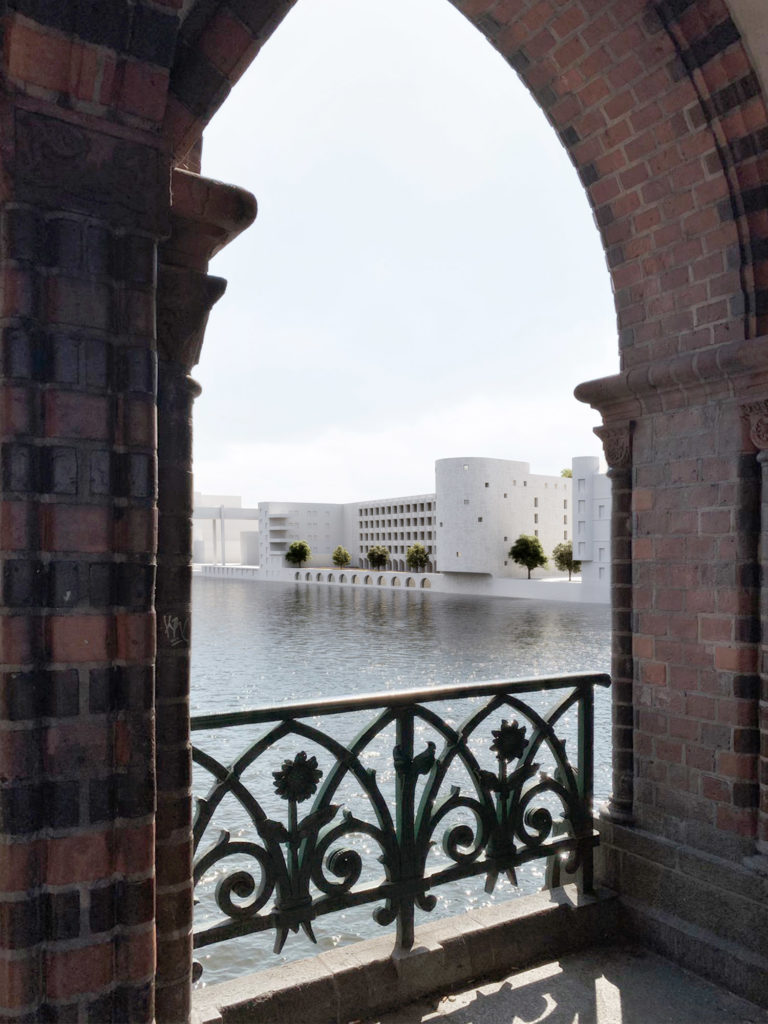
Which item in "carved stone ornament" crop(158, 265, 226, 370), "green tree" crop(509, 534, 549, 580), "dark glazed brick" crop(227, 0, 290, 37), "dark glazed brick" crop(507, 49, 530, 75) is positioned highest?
"dark glazed brick" crop(507, 49, 530, 75)

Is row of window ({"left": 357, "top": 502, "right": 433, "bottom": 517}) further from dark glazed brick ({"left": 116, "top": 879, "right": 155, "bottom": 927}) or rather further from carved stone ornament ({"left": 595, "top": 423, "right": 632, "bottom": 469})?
dark glazed brick ({"left": 116, "top": 879, "right": 155, "bottom": 927})

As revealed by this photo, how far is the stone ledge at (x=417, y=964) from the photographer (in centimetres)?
233

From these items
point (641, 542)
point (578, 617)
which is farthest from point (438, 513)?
point (641, 542)

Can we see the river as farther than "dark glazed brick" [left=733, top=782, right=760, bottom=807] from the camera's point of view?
Yes

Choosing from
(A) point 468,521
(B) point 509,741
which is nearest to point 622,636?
(B) point 509,741

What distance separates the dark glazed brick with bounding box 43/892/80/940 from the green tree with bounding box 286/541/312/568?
86.6 m

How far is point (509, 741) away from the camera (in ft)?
9.59

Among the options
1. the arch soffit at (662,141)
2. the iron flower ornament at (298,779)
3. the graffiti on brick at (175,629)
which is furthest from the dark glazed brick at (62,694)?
the arch soffit at (662,141)

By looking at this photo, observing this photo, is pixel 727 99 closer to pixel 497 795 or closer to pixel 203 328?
pixel 203 328

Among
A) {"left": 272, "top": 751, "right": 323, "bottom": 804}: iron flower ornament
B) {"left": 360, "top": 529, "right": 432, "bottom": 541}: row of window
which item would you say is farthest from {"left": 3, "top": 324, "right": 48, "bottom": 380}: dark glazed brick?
{"left": 360, "top": 529, "right": 432, "bottom": 541}: row of window

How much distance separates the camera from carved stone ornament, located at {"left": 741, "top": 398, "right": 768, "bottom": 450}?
2717 millimetres

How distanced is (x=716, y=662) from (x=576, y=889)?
109cm

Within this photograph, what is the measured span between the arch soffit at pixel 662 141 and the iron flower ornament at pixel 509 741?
1545mm

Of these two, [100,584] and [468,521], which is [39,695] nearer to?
[100,584]
